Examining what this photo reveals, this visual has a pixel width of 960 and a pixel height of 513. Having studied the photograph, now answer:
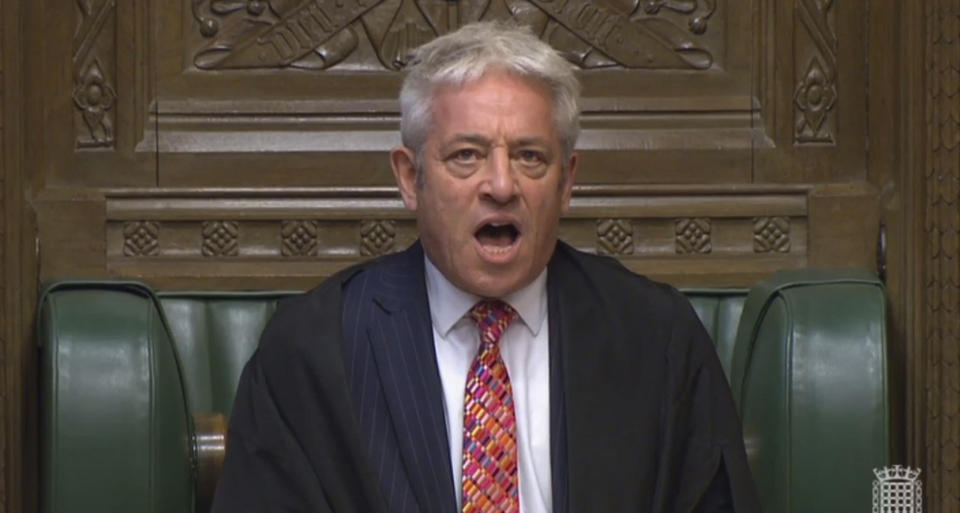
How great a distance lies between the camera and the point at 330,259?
13.9 feet

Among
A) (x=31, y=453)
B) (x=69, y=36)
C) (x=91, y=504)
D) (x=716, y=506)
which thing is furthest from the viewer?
(x=69, y=36)

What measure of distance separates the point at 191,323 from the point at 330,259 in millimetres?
359

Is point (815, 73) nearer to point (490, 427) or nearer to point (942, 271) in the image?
point (942, 271)

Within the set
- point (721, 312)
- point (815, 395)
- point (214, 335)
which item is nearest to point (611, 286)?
point (815, 395)

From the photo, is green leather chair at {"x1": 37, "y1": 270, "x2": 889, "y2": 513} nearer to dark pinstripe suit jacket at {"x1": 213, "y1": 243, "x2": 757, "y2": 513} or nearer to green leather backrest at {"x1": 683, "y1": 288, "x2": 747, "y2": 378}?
green leather backrest at {"x1": 683, "y1": 288, "x2": 747, "y2": 378}

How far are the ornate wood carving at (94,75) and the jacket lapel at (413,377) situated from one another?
1221 mm

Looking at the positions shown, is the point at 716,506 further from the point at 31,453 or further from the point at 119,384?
the point at 31,453

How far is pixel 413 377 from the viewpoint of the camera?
311cm

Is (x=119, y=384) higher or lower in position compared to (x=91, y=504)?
higher

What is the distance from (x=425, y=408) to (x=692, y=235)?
1.37 m

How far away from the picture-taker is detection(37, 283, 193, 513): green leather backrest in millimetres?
3629

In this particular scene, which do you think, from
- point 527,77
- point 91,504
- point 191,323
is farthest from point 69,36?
point 527,77

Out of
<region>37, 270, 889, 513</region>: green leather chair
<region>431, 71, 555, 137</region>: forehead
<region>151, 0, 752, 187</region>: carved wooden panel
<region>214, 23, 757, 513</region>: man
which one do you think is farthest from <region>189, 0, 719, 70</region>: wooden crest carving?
<region>431, 71, 555, 137</region>: forehead

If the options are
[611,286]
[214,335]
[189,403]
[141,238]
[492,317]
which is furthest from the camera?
[141,238]
